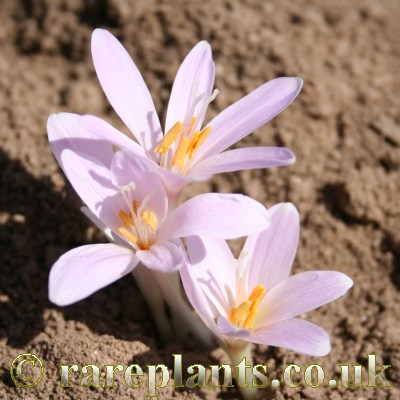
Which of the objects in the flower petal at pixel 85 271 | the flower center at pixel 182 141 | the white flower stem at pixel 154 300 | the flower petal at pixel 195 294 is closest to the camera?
the flower petal at pixel 85 271

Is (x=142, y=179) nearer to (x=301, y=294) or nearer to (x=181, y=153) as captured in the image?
(x=181, y=153)

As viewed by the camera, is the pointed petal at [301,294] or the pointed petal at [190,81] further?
the pointed petal at [190,81]

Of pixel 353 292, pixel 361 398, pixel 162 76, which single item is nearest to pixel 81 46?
pixel 162 76

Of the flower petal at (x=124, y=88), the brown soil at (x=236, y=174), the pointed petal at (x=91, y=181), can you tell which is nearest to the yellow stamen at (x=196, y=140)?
the flower petal at (x=124, y=88)

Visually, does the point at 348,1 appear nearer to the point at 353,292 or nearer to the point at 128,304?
the point at 353,292

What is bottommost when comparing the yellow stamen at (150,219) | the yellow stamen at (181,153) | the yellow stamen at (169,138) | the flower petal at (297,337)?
the flower petal at (297,337)

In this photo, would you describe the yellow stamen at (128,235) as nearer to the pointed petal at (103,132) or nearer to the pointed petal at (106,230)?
the pointed petal at (106,230)

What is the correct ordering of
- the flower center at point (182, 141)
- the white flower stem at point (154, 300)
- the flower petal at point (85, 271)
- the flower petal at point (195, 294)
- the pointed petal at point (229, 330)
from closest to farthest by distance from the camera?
the flower petal at point (85, 271), the pointed petal at point (229, 330), the flower petal at point (195, 294), the flower center at point (182, 141), the white flower stem at point (154, 300)

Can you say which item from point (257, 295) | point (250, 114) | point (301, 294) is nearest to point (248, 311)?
point (257, 295)
